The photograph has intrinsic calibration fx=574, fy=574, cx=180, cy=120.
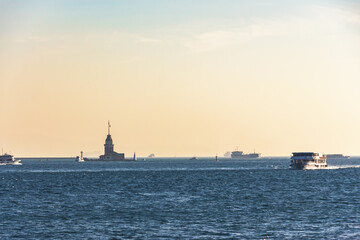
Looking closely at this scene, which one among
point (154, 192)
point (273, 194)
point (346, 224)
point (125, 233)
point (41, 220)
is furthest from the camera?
point (154, 192)

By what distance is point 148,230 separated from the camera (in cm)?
6619

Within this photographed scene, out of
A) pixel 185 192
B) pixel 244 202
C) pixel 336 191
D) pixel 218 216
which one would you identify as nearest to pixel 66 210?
pixel 218 216

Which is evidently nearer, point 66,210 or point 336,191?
point 66,210

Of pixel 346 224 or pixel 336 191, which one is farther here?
pixel 336 191

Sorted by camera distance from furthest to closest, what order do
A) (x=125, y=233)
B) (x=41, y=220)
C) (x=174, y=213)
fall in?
(x=174, y=213) < (x=41, y=220) < (x=125, y=233)

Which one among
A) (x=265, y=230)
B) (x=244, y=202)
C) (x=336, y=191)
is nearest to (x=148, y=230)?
(x=265, y=230)

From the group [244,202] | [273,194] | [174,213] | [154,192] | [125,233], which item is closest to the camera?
[125,233]

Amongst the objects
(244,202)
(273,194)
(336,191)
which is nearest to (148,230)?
(244,202)

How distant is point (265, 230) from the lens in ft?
215

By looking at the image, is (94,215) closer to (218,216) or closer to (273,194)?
(218,216)

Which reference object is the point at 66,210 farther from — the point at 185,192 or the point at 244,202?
the point at 185,192

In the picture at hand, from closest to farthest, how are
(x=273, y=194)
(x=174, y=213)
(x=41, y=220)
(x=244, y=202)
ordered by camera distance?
(x=41, y=220)
(x=174, y=213)
(x=244, y=202)
(x=273, y=194)

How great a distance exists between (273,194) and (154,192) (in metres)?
24.9

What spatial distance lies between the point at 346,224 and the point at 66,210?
40.4 metres
